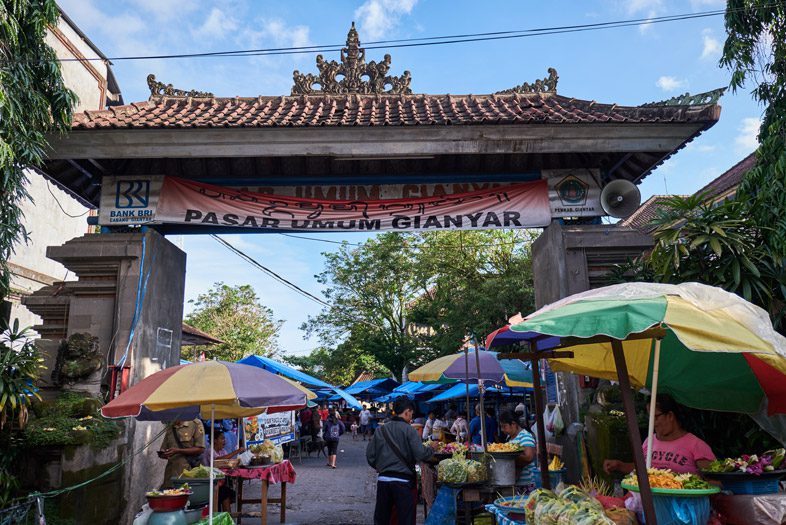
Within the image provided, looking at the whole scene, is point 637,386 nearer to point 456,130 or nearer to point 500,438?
point 456,130

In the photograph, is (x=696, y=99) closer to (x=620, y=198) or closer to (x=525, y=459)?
(x=620, y=198)

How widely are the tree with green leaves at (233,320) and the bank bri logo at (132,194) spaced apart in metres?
23.4

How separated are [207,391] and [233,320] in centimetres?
3040

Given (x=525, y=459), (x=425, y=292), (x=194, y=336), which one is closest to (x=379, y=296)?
(x=425, y=292)

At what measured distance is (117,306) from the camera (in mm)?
8805

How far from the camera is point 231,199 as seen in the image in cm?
962

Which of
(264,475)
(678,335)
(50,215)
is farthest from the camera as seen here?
(50,215)

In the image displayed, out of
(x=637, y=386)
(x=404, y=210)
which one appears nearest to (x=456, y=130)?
(x=404, y=210)

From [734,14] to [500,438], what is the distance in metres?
10.8

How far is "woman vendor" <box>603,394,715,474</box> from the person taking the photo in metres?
4.62

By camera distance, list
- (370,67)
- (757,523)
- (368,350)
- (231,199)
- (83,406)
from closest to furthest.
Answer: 1. (757,523)
2. (83,406)
3. (231,199)
4. (370,67)
5. (368,350)

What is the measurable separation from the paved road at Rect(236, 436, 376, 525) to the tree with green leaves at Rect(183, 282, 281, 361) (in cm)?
1561

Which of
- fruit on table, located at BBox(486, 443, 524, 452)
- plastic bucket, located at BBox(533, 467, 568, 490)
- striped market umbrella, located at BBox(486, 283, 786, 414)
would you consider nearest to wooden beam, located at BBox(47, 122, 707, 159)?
striped market umbrella, located at BBox(486, 283, 786, 414)

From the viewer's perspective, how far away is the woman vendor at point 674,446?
462cm
